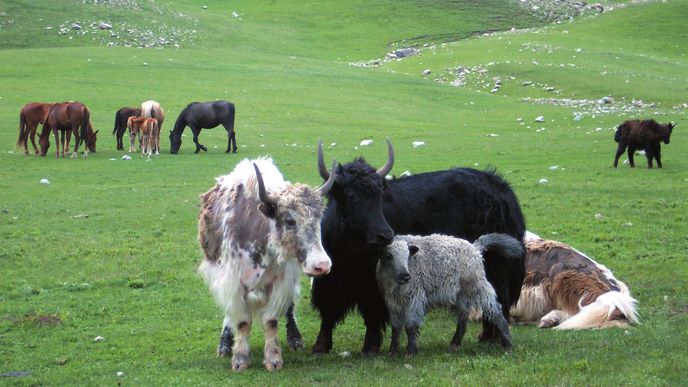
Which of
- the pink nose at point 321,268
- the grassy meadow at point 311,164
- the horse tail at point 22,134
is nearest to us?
the pink nose at point 321,268

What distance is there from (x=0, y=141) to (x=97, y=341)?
20.6 m

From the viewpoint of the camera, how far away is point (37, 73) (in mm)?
42875

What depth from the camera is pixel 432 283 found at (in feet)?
26.6

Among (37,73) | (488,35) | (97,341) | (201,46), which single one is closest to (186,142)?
(37,73)

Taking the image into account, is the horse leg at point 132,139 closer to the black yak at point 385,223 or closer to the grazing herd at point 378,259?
the grazing herd at point 378,259

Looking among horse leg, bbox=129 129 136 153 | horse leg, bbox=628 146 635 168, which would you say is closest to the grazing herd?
horse leg, bbox=628 146 635 168

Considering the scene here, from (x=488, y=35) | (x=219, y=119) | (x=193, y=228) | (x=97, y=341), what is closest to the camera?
(x=97, y=341)

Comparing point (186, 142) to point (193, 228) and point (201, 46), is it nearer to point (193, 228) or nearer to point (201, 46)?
point (193, 228)

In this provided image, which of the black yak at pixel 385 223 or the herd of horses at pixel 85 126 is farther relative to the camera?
the herd of horses at pixel 85 126

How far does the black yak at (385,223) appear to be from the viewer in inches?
321

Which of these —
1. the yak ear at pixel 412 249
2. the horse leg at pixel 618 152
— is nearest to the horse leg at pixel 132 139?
the horse leg at pixel 618 152

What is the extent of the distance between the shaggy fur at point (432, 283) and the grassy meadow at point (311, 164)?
1.05 feet

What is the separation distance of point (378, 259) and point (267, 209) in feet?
3.85

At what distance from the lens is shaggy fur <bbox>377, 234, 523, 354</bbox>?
7980 mm
